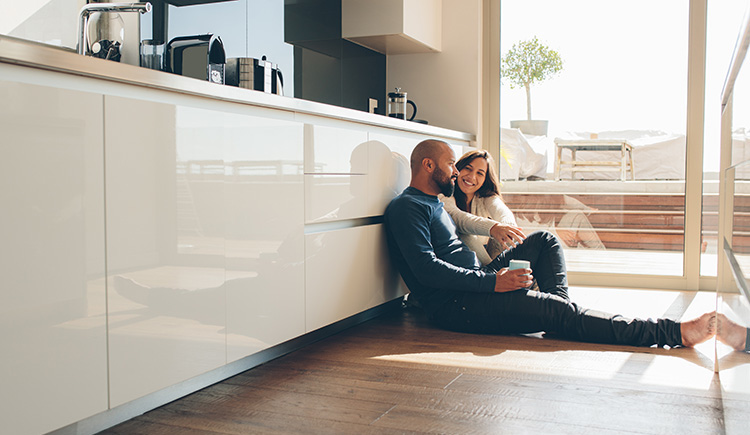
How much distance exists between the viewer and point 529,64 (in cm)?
455

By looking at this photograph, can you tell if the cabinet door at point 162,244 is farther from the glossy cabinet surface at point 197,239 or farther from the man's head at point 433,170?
the man's head at point 433,170

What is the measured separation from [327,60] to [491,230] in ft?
4.55

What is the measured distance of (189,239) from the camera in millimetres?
1913

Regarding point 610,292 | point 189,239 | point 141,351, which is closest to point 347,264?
point 189,239

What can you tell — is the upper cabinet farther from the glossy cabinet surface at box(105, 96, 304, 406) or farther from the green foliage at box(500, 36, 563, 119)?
the glossy cabinet surface at box(105, 96, 304, 406)

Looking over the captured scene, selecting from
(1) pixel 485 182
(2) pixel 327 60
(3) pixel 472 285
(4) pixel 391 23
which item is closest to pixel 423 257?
(3) pixel 472 285

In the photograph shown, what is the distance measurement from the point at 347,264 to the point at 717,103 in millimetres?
2553

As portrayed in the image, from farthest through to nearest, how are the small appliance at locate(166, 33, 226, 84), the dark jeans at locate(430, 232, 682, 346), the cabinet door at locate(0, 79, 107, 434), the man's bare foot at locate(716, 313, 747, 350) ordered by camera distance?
the dark jeans at locate(430, 232, 682, 346)
the small appliance at locate(166, 33, 226, 84)
the cabinet door at locate(0, 79, 107, 434)
the man's bare foot at locate(716, 313, 747, 350)

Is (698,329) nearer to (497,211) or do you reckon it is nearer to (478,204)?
(497,211)

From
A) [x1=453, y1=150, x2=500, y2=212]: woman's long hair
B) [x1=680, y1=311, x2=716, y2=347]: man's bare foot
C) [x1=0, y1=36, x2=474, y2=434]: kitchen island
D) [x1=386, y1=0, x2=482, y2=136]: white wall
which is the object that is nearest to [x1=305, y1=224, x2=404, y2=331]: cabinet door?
[x1=0, y1=36, x2=474, y2=434]: kitchen island

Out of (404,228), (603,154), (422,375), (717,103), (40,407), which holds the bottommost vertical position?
(422,375)

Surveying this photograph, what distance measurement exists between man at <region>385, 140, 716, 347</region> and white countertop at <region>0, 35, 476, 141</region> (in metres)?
0.58

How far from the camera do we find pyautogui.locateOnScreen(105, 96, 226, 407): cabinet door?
1.67 meters

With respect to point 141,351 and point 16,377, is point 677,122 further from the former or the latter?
point 16,377
